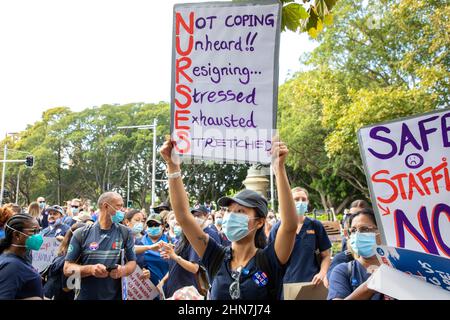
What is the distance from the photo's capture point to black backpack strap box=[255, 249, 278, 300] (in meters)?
2.80

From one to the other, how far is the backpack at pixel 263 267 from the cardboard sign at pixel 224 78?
623mm

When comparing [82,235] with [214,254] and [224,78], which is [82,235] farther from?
[224,78]

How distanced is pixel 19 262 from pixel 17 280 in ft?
0.54

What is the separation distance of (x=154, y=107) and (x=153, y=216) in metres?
33.9

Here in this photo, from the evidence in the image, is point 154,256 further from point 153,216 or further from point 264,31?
point 264,31

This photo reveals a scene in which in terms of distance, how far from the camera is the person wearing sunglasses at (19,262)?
3.45m

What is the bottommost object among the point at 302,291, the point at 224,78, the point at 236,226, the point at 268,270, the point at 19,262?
the point at 302,291

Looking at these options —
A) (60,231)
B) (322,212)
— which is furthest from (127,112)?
(60,231)

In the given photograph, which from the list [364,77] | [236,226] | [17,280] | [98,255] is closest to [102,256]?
[98,255]

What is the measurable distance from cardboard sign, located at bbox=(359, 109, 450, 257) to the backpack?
0.69 metres

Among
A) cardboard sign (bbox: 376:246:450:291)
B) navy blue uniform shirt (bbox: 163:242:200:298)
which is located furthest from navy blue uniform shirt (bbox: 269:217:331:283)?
cardboard sign (bbox: 376:246:450:291)

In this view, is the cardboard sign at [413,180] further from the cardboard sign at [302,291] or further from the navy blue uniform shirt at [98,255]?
the navy blue uniform shirt at [98,255]

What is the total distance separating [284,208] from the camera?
281 centimetres

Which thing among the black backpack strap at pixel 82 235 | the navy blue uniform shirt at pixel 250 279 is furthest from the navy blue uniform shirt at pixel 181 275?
the navy blue uniform shirt at pixel 250 279
